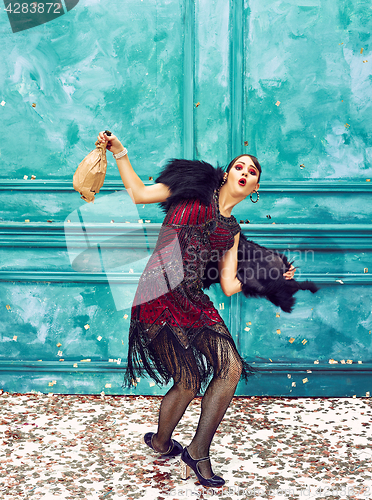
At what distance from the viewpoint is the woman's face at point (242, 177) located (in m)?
2.09

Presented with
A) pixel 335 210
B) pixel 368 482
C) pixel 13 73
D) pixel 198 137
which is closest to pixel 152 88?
pixel 198 137

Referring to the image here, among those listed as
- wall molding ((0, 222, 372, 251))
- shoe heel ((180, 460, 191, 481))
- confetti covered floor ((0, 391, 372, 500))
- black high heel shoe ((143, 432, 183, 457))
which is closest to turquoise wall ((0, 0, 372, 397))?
wall molding ((0, 222, 372, 251))

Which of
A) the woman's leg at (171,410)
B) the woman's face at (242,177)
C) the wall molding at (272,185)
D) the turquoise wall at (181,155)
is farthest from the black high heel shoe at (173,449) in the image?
the wall molding at (272,185)

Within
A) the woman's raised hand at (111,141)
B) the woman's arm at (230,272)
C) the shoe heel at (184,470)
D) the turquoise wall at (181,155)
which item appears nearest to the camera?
the woman's raised hand at (111,141)

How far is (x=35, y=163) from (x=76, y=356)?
1321 millimetres

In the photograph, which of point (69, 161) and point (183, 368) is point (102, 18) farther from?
point (183, 368)

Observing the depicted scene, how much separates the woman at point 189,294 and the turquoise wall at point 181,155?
3.24 ft

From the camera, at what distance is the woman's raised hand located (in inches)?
76.2

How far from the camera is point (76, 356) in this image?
312 cm

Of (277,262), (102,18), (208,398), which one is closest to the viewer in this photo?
(208,398)

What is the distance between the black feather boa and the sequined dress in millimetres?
61

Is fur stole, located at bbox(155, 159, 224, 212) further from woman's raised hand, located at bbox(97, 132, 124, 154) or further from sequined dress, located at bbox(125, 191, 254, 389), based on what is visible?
woman's raised hand, located at bbox(97, 132, 124, 154)

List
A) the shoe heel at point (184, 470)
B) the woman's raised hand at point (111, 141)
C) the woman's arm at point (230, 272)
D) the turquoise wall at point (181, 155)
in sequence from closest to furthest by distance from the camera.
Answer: the woman's raised hand at point (111, 141), the shoe heel at point (184, 470), the woman's arm at point (230, 272), the turquoise wall at point (181, 155)

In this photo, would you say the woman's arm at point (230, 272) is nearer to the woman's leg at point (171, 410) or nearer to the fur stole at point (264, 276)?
the fur stole at point (264, 276)
